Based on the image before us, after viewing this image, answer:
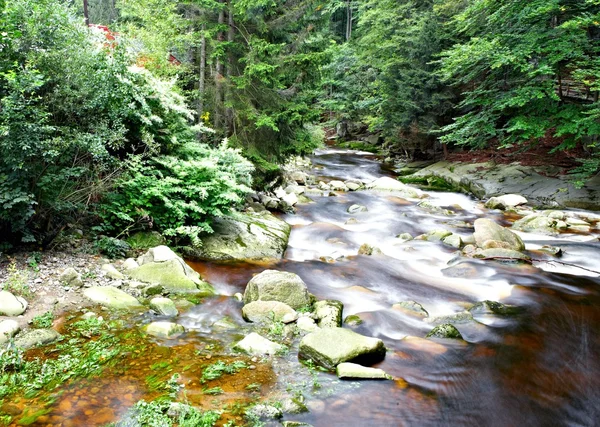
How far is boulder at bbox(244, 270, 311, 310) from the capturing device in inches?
239

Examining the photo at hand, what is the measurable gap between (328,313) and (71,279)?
385cm

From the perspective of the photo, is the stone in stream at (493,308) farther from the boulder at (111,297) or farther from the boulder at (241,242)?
the boulder at (111,297)

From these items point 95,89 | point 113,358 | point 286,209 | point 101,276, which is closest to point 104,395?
point 113,358

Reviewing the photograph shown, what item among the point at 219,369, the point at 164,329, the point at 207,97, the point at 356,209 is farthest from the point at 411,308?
the point at 207,97

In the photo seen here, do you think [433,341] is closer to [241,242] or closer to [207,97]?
[241,242]

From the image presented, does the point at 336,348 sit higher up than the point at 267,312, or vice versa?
the point at 336,348

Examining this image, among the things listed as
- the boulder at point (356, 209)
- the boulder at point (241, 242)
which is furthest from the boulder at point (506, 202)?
the boulder at point (241, 242)

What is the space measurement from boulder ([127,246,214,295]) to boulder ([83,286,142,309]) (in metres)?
0.64

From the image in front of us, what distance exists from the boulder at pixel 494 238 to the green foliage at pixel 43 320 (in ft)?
29.3

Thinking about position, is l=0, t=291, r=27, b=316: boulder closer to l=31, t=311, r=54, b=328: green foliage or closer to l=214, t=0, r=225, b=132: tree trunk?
l=31, t=311, r=54, b=328: green foliage

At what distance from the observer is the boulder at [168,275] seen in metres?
6.39

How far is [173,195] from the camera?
795cm

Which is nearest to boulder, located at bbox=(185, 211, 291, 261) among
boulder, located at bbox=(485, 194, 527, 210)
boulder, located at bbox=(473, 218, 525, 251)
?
boulder, located at bbox=(473, 218, 525, 251)

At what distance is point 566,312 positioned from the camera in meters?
6.59
